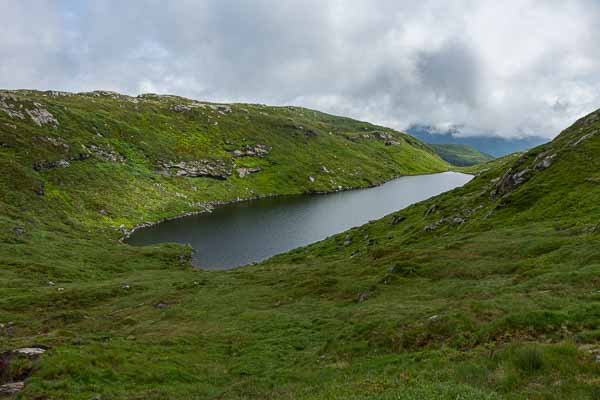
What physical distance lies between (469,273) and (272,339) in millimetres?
20141

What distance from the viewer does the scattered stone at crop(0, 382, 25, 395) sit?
59.7 feet

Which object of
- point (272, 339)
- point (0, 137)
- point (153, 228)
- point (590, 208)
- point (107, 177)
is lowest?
point (272, 339)

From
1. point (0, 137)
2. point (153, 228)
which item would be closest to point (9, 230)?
point (153, 228)

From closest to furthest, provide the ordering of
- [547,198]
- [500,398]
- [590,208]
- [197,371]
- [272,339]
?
[500,398]
[197,371]
[272,339]
[590,208]
[547,198]

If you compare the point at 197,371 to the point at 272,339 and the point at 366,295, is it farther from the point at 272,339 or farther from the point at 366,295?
the point at 366,295

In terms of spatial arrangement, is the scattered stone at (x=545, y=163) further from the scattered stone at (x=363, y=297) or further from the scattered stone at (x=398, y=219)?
the scattered stone at (x=363, y=297)

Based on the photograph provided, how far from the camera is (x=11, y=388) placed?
61.0 feet

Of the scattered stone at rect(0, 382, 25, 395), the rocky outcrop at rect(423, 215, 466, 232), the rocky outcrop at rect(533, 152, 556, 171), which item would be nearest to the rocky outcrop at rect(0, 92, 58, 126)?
the rocky outcrop at rect(423, 215, 466, 232)

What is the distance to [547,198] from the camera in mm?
54219

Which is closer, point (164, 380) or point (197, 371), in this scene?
point (164, 380)

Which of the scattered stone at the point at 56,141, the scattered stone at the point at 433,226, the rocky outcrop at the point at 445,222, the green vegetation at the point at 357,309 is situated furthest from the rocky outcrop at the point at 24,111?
the rocky outcrop at the point at 445,222

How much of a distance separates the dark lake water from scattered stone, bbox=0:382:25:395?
69.7 m

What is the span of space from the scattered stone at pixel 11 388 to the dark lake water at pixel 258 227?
6966 centimetres

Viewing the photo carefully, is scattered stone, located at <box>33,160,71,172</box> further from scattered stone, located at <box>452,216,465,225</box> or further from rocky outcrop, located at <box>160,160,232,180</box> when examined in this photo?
scattered stone, located at <box>452,216,465,225</box>
